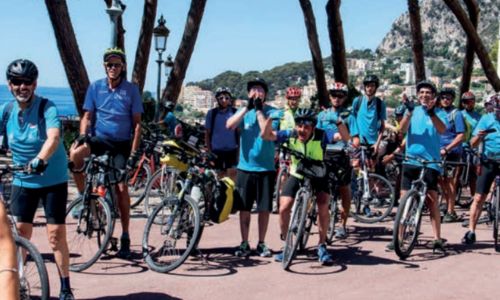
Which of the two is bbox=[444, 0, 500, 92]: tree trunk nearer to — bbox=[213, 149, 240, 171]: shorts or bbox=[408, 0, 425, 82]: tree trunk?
bbox=[408, 0, 425, 82]: tree trunk

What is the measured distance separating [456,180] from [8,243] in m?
10.6

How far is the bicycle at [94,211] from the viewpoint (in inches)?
261

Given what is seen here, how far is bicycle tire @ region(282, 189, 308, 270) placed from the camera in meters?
6.95

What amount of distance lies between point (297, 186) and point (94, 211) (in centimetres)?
209

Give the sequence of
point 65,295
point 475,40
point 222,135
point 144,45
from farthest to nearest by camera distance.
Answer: point 475,40
point 144,45
point 222,135
point 65,295

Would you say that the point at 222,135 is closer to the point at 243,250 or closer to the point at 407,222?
the point at 243,250

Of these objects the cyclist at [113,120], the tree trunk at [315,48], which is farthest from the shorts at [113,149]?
the tree trunk at [315,48]

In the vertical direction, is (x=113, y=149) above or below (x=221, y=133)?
below

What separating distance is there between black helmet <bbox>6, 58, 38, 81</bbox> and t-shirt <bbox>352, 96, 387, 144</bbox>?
225 inches

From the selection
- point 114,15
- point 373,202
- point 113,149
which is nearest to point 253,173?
point 113,149

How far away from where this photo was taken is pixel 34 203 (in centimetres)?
540

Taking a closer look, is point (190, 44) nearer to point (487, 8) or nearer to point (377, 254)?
point (377, 254)

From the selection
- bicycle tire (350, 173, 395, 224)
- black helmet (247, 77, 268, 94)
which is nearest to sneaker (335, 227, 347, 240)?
bicycle tire (350, 173, 395, 224)

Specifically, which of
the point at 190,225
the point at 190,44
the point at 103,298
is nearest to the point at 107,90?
the point at 190,225
